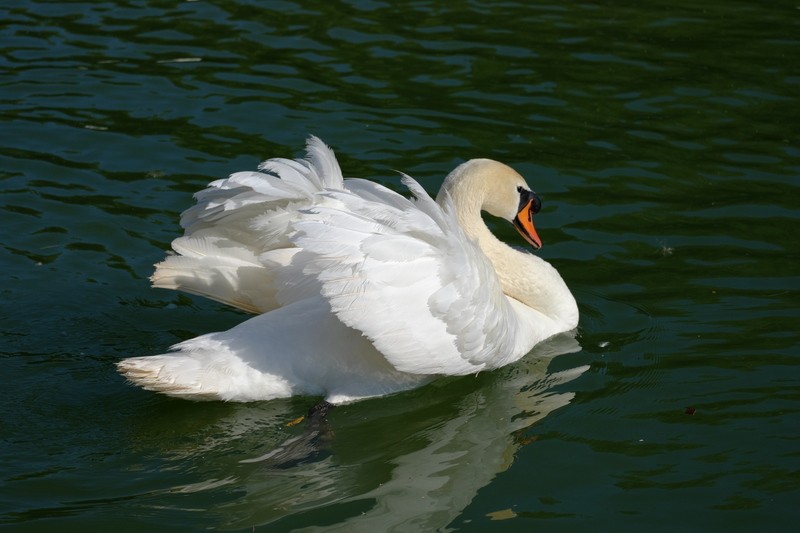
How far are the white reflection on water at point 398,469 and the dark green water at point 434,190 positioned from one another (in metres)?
0.02

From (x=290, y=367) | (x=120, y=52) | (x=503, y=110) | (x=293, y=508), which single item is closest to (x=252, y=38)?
(x=120, y=52)

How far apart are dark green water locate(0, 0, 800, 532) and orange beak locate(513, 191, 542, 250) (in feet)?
1.92

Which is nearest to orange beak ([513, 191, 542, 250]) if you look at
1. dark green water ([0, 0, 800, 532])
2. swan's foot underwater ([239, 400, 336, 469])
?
dark green water ([0, 0, 800, 532])

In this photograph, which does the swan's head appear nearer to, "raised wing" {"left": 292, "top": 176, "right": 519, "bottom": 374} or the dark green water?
the dark green water

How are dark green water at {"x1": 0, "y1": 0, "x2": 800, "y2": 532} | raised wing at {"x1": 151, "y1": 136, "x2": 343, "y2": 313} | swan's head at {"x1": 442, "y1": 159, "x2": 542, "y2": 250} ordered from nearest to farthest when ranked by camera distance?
dark green water at {"x1": 0, "y1": 0, "x2": 800, "y2": 532} → raised wing at {"x1": 151, "y1": 136, "x2": 343, "y2": 313} → swan's head at {"x1": 442, "y1": 159, "x2": 542, "y2": 250}

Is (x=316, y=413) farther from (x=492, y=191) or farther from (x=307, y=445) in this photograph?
(x=492, y=191)

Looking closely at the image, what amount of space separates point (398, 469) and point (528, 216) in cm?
241

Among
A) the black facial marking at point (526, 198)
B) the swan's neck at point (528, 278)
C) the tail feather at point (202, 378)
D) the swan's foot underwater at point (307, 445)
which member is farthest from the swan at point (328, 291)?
the black facial marking at point (526, 198)

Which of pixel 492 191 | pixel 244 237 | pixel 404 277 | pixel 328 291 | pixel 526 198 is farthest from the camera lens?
pixel 526 198

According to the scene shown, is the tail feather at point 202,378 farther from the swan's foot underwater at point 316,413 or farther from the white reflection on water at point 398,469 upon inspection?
the white reflection on water at point 398,469

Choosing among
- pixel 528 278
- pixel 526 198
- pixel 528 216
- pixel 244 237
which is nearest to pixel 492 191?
pixel 526 198

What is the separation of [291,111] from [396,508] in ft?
18.4

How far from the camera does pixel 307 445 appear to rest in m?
5.98

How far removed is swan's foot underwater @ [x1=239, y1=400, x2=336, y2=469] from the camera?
5859 mm
